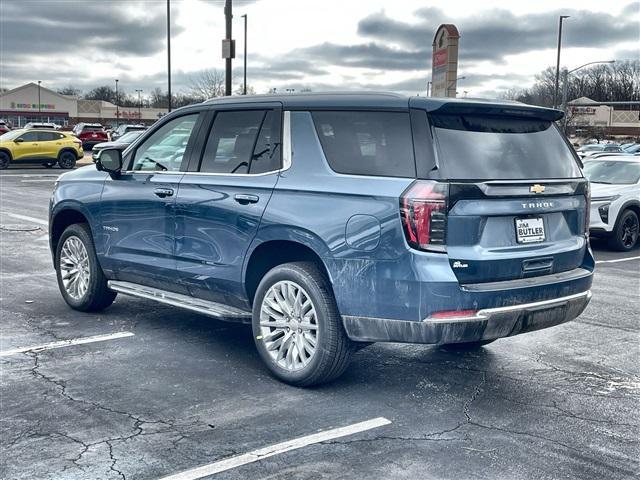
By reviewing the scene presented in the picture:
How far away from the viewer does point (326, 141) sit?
17.9 feet

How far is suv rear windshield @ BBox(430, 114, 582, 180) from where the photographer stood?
4941 millimetres

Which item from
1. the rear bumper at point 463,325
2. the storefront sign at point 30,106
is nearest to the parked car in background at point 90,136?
the rear bumper at point 463,325

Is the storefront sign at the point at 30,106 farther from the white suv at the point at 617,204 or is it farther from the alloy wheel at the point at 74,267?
the alloy wheel at the point at 74,267

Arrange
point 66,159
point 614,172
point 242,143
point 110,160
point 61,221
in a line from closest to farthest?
1. point 242,143
2. point 110,160
3. point 61,221
4. point 614,172
5. point 66,159

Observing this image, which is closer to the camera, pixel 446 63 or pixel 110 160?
pixel 110 160

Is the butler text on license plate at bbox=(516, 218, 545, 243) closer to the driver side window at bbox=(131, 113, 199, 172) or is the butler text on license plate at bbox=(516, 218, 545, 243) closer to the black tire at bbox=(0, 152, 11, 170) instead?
the driver side window at bbox=(131, 113, 199, 172)

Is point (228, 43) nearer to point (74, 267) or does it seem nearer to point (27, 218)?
point (27, 218)

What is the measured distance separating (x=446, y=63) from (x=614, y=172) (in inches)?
463

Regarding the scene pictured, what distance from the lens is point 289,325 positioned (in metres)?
5.46

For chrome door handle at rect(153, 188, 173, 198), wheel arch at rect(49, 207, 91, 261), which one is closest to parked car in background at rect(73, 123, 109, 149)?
wheel arch at rect(49, 207, 91, 261)

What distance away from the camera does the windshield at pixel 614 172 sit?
14117 millimetres

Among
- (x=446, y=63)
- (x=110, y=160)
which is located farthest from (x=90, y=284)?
(x=446, y=63)

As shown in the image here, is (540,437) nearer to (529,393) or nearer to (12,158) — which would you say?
(529,393)

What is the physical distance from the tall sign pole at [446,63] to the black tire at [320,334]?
19.7 metres
